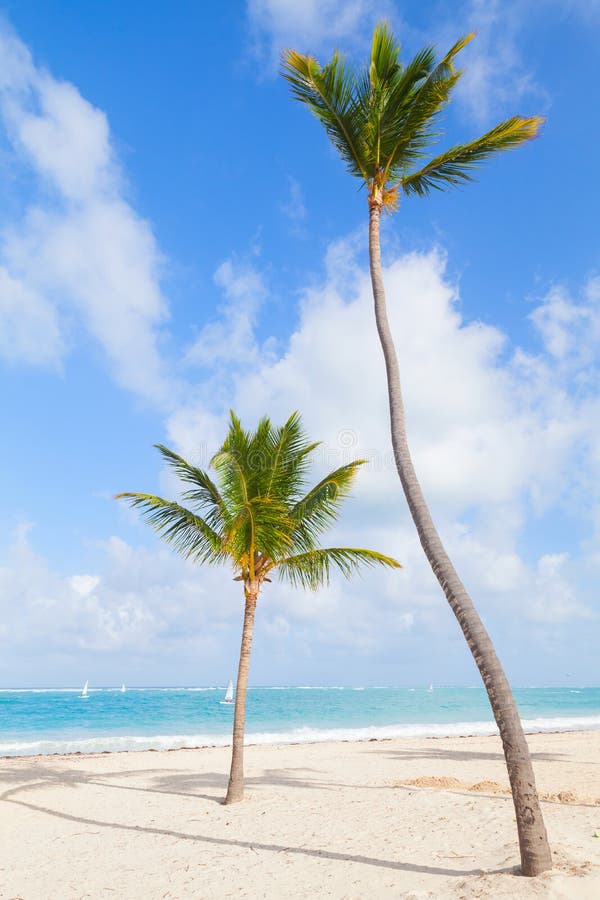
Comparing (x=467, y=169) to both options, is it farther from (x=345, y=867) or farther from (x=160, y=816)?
(x=160, y=816)

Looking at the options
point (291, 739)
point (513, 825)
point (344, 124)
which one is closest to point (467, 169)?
point (344, 124)

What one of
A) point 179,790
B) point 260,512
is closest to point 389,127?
point 260,512

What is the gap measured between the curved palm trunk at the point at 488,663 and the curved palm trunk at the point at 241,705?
521cm

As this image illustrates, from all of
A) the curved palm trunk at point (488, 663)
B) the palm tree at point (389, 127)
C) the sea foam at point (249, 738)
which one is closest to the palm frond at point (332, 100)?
the palm tree at point (389, 127)

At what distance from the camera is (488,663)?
5.59 m

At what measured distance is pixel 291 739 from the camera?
2912 centimetres

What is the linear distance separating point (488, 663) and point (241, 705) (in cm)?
646

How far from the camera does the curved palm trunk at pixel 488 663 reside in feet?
17.0

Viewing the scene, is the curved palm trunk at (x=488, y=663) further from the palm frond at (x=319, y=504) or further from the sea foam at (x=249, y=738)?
the sea foam at (x=249, y=738)

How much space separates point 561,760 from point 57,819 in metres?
13.2

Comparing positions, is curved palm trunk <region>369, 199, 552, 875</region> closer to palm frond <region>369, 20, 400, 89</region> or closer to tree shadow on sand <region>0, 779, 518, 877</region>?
tree shadow on sand <region>0, 779, 518, 877</region>

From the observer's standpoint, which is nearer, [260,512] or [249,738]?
[260,512]

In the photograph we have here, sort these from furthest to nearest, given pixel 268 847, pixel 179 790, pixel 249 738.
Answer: pixel 249 738
pixel 179 790
pixel 268 847

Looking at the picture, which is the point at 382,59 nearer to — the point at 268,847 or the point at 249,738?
the point at 268,847
